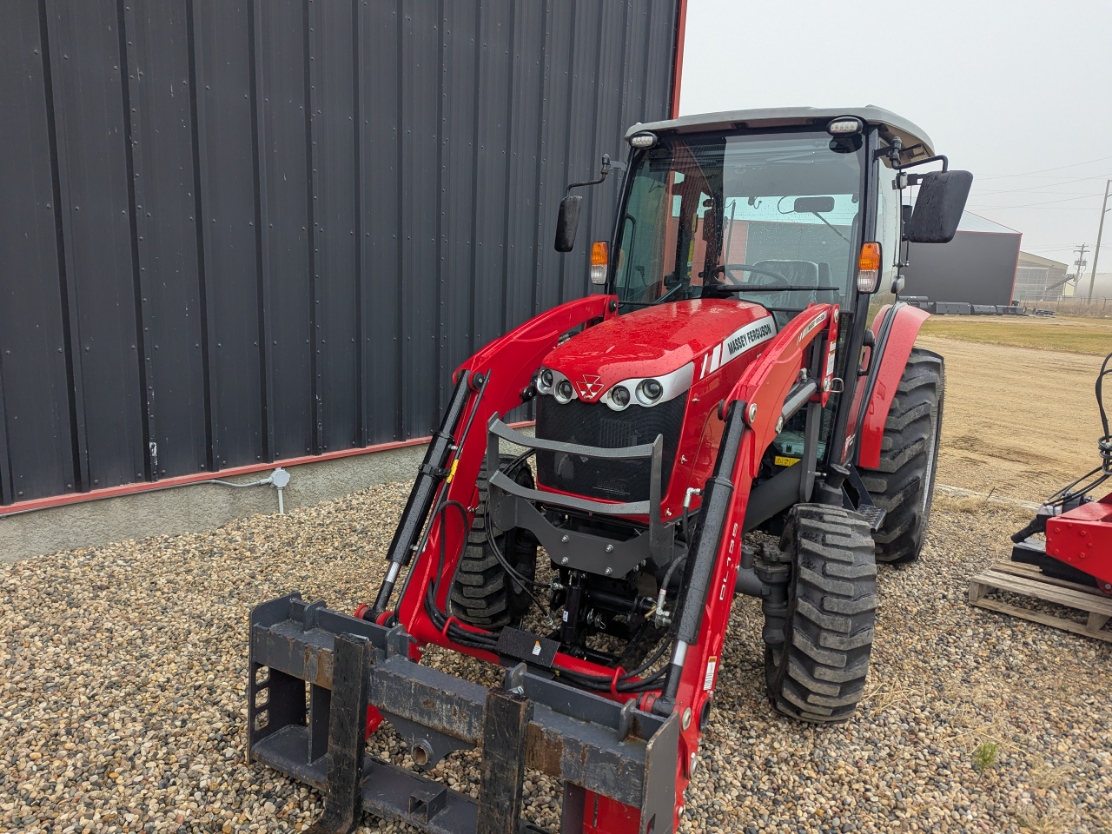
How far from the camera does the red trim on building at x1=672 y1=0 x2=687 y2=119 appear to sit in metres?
7.61

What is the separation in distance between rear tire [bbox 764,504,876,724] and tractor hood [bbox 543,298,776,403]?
82cm

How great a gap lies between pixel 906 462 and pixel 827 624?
1.95 metres

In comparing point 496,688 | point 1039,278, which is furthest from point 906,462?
point 1039,278

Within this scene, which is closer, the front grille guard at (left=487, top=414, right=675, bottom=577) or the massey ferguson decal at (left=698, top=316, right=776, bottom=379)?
the front grille guard at (left=487, top=414, right=675, bottom=577)

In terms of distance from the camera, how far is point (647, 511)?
2.56 metres

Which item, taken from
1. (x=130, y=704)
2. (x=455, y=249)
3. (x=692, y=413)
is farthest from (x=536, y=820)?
(x=455, y=249)

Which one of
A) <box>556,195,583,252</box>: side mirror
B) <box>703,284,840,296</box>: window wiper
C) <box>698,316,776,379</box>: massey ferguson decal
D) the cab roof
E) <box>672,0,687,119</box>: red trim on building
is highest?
<box>672,0,687,119</box>: red trim on building

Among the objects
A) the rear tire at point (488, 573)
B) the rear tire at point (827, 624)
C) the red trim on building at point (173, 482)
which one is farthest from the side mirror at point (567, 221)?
the red trim on building at point (173, 482)

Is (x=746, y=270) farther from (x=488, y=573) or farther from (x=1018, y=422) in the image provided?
(x=1018, y=422)

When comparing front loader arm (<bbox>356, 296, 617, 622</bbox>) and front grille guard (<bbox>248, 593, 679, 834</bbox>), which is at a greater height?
front loader arm (<bbox>356, 296, 617, 622</bbox>)

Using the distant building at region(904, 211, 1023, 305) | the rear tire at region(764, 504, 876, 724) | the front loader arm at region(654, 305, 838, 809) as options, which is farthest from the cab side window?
the distant building at region(904, 211, 1023, 305)

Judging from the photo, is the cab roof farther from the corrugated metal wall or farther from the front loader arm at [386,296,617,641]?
the corrugated metal wall

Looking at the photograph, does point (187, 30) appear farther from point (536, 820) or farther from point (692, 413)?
point (536, 820)

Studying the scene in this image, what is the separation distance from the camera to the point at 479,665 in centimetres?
343
